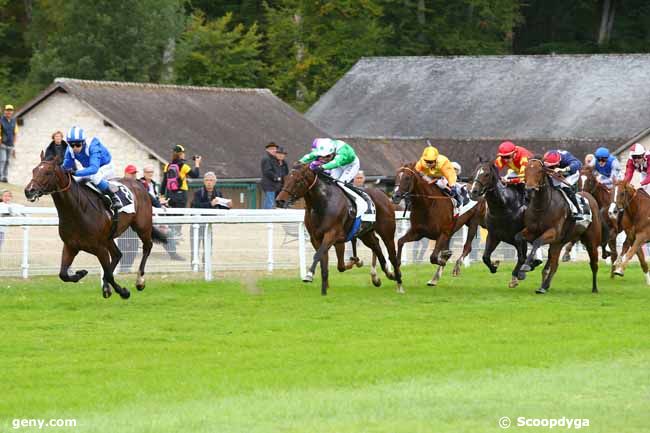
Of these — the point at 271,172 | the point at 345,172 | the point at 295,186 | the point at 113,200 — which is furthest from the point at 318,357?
the point at 271,172

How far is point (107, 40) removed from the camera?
48.4 m

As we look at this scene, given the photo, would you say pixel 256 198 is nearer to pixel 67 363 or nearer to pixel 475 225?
pixel 475 225

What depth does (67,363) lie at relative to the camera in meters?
11.5

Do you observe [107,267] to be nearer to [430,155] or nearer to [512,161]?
[430,155]

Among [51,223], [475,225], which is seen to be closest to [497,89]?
[475,225]

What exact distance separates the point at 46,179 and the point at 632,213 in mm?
7990

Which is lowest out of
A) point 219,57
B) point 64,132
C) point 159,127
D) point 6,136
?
point 6,136

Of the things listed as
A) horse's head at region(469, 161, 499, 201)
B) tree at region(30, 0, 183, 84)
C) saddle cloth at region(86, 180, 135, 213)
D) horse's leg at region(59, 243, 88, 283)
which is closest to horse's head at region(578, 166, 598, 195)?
horse's head at region(469, 161, 499, 201)

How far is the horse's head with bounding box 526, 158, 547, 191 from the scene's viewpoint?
56.8ft

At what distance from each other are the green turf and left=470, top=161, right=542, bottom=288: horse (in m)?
0.62

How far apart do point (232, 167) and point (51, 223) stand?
2037 centimetres

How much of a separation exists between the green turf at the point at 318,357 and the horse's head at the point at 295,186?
3.51 ft

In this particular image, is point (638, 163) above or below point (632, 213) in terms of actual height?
above

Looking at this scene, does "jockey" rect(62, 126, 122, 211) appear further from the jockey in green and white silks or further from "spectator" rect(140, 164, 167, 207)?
"spectator" rect(140, 164, 167, 207)
